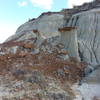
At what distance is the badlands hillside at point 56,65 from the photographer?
8.48m

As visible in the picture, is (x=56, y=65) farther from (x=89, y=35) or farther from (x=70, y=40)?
(x=89, y=35)

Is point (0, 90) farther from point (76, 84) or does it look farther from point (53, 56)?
point (53, 56)

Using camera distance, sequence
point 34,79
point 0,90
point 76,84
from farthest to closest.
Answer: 1. point 76,84
2. point 34,79
3. point 0,90

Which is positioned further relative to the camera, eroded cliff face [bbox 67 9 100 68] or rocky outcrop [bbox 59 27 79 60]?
rocky outcrop [bbox 59 27 79 60]

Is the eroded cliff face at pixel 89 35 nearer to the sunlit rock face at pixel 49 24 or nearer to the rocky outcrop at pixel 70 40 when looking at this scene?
the rocky outcrop at pixel 70 40

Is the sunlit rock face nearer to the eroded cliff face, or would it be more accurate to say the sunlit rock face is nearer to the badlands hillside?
the badlands hillside

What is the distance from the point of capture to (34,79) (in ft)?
29.7

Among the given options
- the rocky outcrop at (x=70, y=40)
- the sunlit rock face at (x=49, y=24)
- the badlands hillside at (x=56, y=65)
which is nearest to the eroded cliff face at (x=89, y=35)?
the badlands hillside at (x=56, y=65)

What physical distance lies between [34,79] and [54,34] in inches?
299

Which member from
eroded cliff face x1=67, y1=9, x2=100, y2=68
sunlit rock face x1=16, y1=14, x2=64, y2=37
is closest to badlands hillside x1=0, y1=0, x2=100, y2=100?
eroded cliff face x1=67, y1=9, x2=100, y2=68

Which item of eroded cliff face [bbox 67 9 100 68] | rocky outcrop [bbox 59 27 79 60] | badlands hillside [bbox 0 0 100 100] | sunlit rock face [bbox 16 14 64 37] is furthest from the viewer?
sunlit rock face [bbox 16 14 64 37]

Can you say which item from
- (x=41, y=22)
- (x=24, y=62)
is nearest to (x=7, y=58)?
(x=24, y=62)

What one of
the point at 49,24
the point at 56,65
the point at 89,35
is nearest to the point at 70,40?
the point at 89,35

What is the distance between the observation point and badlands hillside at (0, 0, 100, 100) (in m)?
8.48
